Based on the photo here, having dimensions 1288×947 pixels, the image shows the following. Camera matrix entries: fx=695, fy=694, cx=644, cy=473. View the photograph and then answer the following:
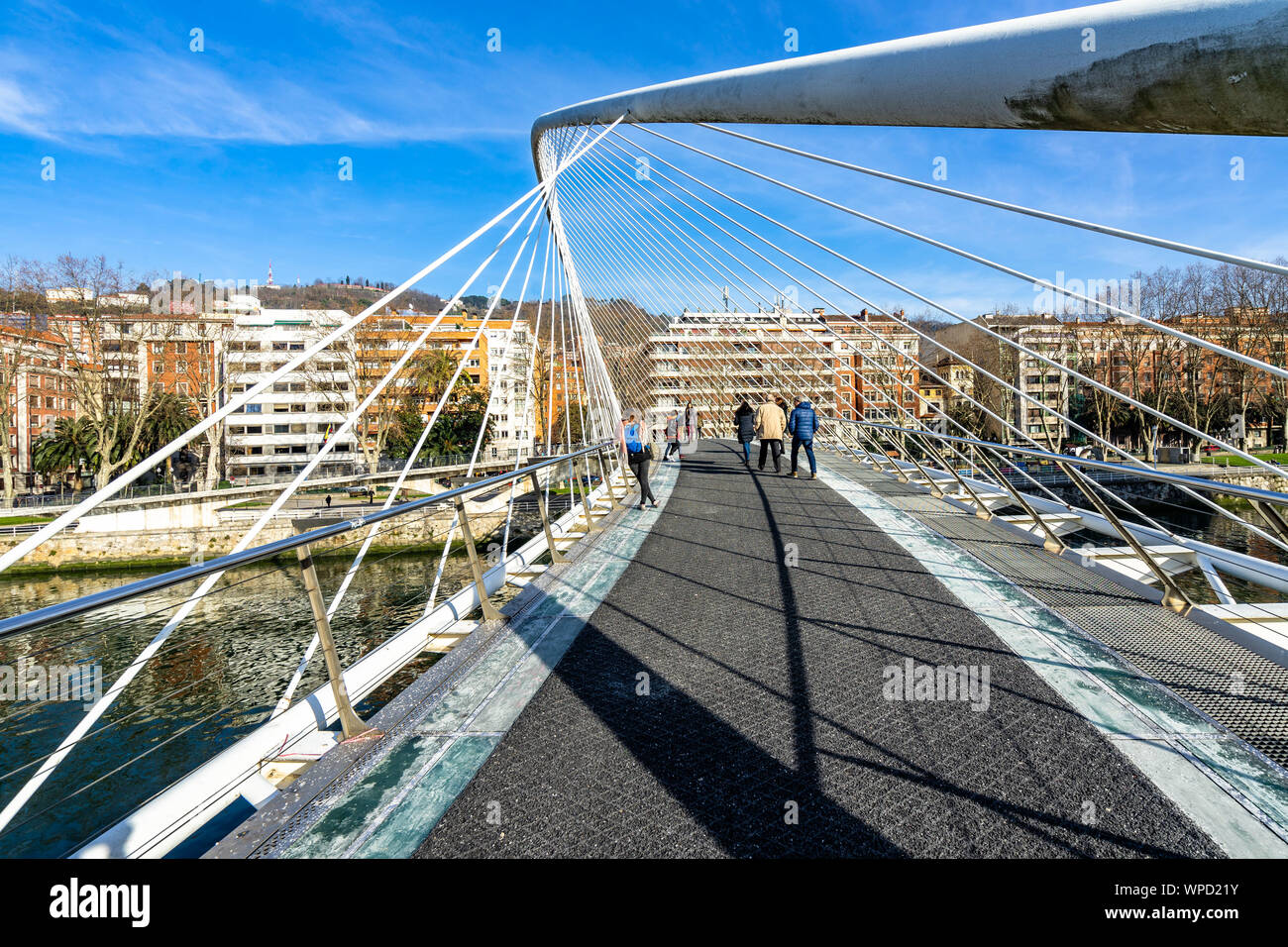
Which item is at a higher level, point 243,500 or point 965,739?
point 965,739

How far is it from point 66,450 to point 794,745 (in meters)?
48.5

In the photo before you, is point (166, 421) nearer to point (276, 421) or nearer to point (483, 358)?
point (276, 421)

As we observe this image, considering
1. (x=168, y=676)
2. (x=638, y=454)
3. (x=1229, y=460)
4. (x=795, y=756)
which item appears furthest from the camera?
(x=1229, y=460)

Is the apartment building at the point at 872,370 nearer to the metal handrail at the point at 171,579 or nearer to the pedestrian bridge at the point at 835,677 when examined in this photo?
the pedestrian bridge at the point at 835,677

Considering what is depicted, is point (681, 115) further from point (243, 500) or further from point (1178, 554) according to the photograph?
point (243, 500)

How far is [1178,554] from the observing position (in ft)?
14.9

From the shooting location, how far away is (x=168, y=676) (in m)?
14.6

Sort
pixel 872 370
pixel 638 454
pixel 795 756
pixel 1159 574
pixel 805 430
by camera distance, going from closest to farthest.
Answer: pixel 795 756 < pixel 1159 574 < pixel 638 454 < pixel 805 430 < pixel 872 370

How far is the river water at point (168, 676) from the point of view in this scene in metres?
8.56

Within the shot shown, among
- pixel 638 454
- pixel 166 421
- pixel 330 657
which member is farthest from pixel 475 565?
pixel 166 421
